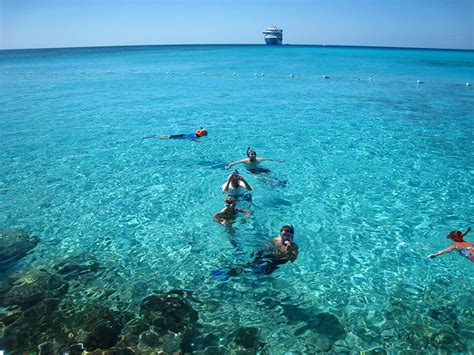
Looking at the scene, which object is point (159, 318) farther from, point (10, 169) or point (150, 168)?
point (10, 169)

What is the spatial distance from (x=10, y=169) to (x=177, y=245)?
845 cm

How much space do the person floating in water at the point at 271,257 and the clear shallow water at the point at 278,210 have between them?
198 mm

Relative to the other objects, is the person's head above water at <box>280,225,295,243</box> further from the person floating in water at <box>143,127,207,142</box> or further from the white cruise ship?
the white cruise ship

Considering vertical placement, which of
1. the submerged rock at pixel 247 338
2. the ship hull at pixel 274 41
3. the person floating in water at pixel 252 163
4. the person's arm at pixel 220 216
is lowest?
the submerged rock at pixel 247 338

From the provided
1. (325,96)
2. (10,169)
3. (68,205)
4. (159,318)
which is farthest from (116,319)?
(325,96)

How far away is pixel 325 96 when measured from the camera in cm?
2748

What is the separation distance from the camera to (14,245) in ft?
25.8

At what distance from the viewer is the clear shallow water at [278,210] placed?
597 cm

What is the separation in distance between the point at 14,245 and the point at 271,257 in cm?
606

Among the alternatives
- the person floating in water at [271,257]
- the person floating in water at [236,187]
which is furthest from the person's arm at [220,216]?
the person floating in water at [271,257]

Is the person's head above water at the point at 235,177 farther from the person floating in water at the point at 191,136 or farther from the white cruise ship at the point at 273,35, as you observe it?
the white cruise ship at the point at 273,35

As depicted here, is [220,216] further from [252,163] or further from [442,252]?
[442,252]

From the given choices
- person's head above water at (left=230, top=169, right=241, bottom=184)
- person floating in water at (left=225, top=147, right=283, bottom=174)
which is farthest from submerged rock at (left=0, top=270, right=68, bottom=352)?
person floating in water at (left=225, top=147, right=283, bottom=174)

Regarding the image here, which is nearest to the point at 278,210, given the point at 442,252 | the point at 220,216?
the point at 220,216
